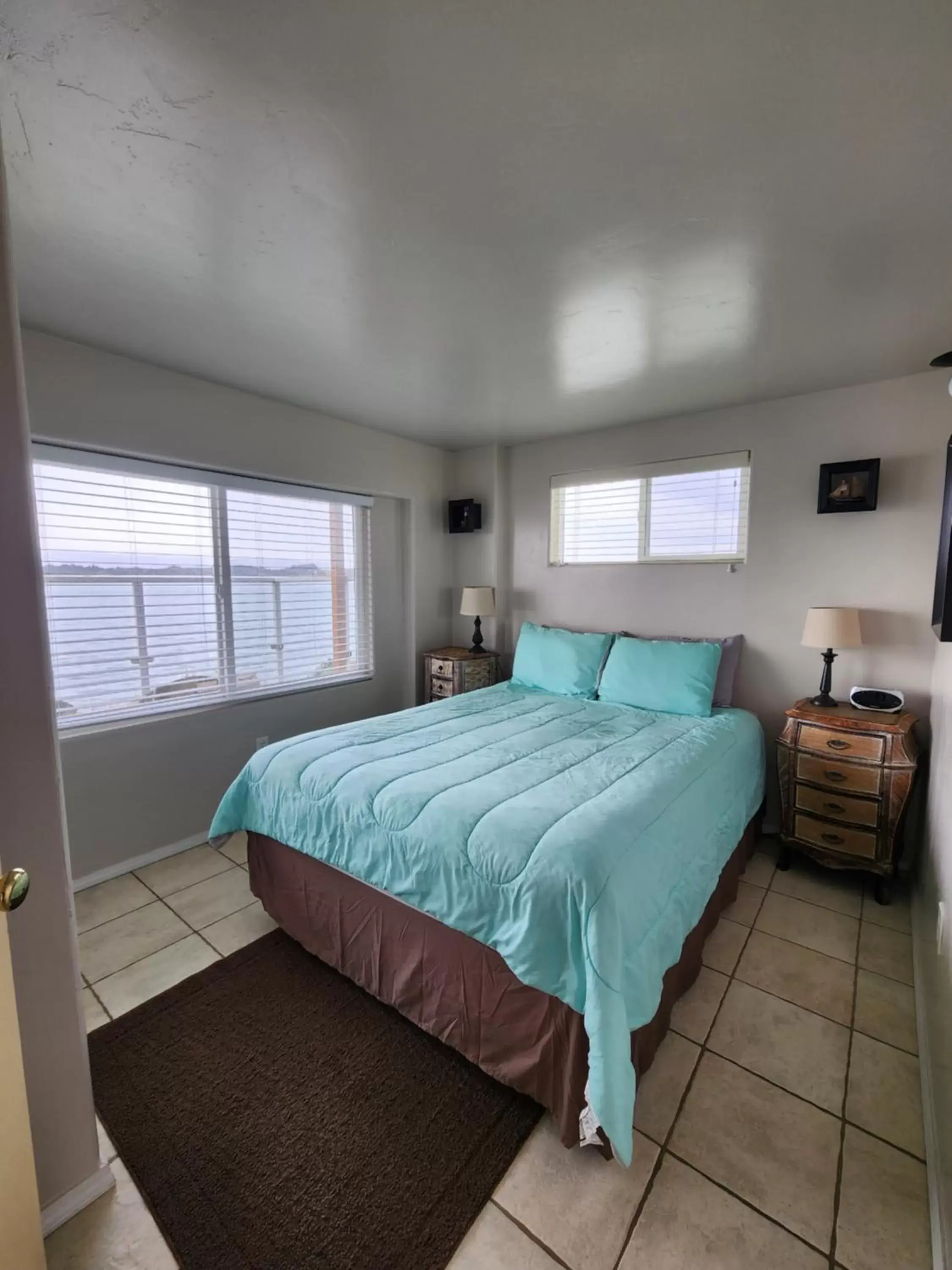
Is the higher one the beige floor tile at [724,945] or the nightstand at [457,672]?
the nightstand at [457,672]

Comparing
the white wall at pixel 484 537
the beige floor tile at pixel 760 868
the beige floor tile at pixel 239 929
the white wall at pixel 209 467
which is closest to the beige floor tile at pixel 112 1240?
the beige floor tile at pixel 239 929

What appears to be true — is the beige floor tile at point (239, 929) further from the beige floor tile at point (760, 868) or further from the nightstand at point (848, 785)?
the nightstand at point (848, 785)

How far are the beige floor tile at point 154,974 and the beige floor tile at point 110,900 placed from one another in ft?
1.32

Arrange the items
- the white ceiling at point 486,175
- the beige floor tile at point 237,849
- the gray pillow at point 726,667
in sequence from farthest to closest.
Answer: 1. the gray pillow at point 726,667
2. the beige floor tile at point 237,849
3. the white ceiling at point 486,175

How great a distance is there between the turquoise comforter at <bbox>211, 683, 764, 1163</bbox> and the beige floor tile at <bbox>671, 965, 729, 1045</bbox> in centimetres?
35

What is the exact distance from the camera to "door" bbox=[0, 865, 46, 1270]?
865 mm

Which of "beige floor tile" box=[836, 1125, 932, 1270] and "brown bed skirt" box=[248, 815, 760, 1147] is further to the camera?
"brown bed skirt" box=[248, 815, 760, 1147]

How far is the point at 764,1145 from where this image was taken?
1375 mm

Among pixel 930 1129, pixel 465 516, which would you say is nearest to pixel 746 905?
pixel 930 1129

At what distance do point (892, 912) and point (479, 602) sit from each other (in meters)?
2.78

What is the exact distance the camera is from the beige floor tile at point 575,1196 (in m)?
1.16

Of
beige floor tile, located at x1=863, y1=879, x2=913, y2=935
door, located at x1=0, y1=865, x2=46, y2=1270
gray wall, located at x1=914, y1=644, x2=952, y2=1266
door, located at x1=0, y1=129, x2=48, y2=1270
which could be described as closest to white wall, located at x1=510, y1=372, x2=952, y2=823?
gray wall, located at x1=914, y1=644, x2=952, y2=1266

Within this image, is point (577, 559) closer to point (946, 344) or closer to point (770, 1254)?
point (946, 344)

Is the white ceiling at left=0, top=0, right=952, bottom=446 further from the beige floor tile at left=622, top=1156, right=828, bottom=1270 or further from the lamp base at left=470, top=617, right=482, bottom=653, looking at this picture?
the beige floor tile at left=622, top=1156, right=828, bottom=1270
